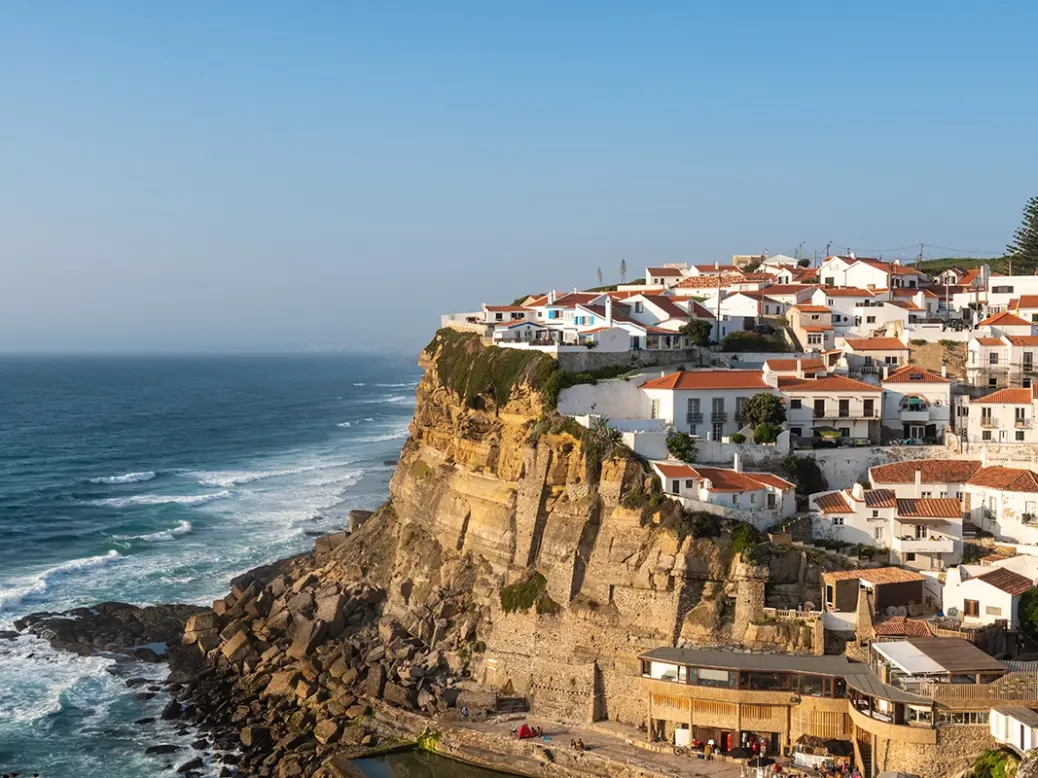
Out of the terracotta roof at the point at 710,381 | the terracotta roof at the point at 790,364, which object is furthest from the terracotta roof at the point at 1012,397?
the terracotta roof at the point at 710,381

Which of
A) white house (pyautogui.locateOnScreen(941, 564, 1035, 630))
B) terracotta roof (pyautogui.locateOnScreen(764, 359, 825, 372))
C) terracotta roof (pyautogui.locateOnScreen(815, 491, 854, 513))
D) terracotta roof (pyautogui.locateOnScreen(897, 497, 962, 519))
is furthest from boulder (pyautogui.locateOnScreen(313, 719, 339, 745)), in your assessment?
terracotta roof (pyautogui.locateOnScreen(764, 359, 825, 372))

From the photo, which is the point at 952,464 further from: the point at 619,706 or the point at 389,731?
the point at 389,731

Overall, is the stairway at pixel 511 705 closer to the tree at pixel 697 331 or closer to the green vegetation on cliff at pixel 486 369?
the green vegetation on cliff at pixel 486 369

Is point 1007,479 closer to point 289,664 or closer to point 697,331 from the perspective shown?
point 697,331

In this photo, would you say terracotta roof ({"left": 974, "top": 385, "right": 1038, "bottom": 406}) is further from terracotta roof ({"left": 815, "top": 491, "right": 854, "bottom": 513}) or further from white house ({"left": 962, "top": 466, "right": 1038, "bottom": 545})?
terracotta roof ({"left": 815, "top": 491, "right": 854, "bottom": 513})

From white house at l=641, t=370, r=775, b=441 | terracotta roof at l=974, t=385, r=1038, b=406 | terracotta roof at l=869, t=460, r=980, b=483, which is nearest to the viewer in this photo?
terracotta roof at l=869, t=460, r=980, b=483

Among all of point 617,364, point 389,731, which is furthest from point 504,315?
point 389,731
